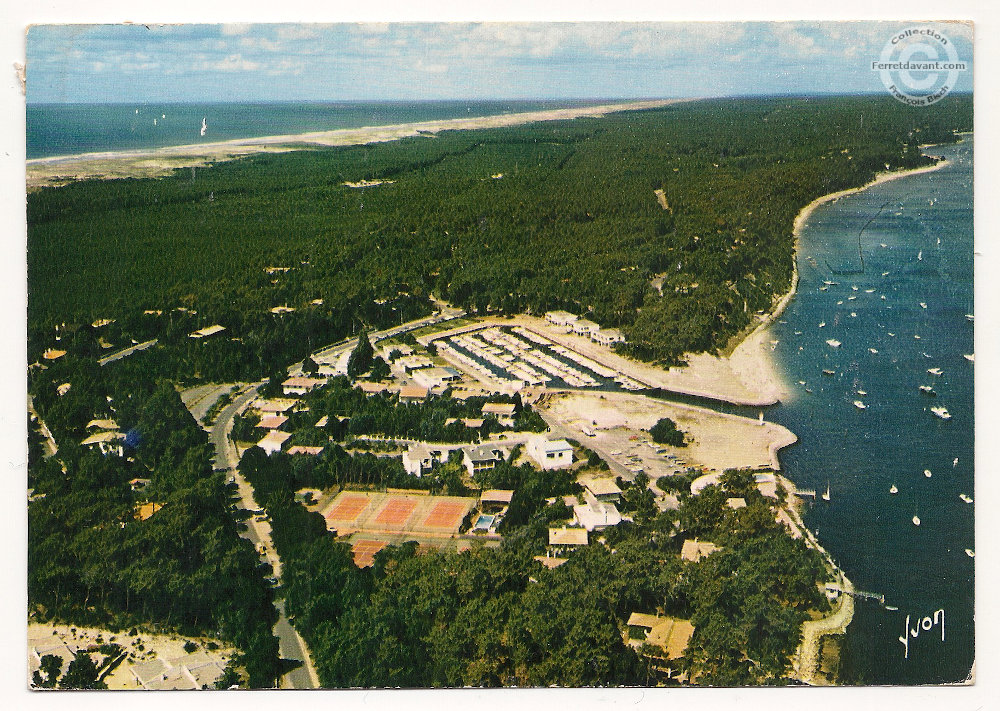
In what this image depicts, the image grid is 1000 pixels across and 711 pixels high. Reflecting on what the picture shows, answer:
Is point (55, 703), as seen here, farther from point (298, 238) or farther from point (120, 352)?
point (298, 238)

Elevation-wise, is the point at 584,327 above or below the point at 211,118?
below

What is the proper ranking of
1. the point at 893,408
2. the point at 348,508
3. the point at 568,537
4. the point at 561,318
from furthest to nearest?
1. the point at 561,318
2. the point at 893,408
3. the point at 348,508
4. the point at 568,537

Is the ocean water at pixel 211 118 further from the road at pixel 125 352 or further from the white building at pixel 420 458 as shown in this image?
the white building at pixel 420 458

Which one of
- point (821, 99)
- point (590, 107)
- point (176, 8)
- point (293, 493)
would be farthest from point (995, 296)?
point (176, 8)

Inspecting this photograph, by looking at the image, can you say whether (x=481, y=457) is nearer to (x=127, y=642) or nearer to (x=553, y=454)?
(x=553, y=454)

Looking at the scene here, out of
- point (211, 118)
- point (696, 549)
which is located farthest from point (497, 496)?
point (211, 118)

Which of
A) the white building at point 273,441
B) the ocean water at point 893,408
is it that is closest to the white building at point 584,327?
the ocean water at point 893,408
